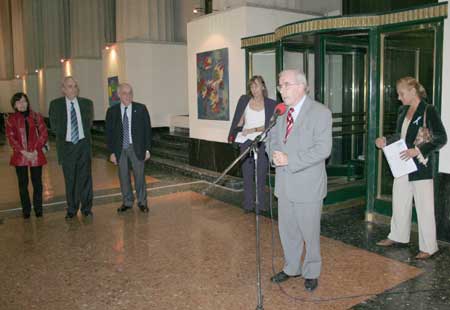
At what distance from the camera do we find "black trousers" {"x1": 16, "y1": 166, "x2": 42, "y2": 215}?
5.37 meters

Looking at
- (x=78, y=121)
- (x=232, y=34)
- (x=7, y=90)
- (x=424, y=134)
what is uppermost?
(x=7, y=90)

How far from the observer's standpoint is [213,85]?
24.7 feet

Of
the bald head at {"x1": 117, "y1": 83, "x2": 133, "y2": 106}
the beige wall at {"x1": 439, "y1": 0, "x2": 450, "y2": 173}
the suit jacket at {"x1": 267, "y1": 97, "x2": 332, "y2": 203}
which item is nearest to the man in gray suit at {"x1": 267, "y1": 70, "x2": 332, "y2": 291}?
the suit jacket at {"x1": 267, "y1": 97, "x2": 332, "y2": 203}

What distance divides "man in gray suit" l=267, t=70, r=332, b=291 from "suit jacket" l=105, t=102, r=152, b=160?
2.57 metres

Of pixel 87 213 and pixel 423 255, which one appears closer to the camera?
pixel 423 255

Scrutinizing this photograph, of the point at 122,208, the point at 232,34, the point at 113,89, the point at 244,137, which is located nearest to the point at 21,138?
the point at 122,208

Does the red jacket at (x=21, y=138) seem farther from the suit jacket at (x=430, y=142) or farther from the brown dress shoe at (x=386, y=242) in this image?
the suit jacket at (x=430, y=142)

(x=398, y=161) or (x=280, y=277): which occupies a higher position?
(x=398, y=161)

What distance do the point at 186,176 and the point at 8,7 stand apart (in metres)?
25.8

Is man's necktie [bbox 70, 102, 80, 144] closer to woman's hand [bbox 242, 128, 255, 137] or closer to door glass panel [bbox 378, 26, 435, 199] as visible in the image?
woman's hand [bbox 242, 128, 255, 137]

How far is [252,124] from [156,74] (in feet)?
23.5

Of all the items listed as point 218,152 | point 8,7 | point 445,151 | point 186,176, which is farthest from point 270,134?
point 8,7

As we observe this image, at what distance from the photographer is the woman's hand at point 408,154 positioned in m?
3.78

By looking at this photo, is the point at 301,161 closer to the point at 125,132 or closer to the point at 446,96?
the point at 446,96
